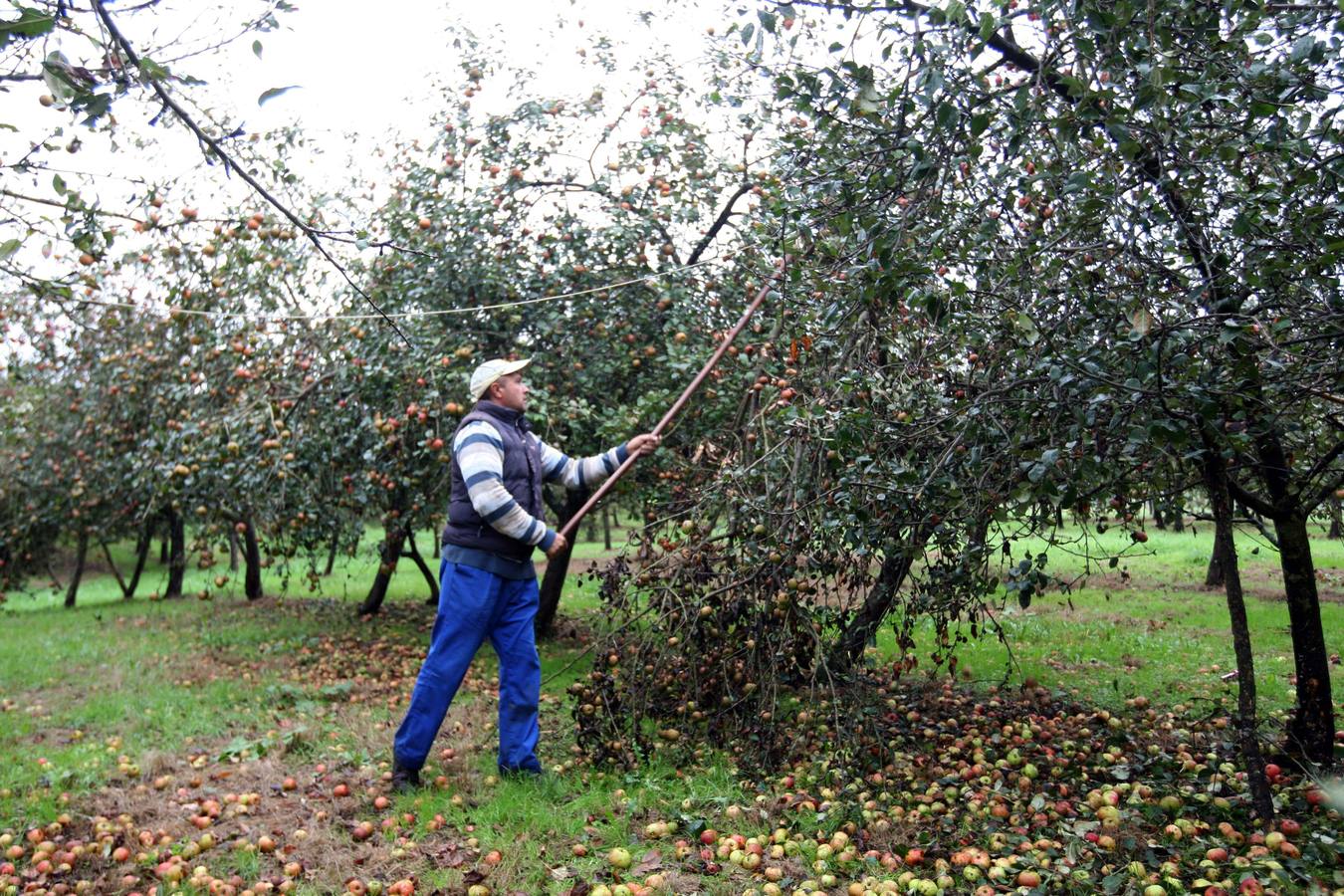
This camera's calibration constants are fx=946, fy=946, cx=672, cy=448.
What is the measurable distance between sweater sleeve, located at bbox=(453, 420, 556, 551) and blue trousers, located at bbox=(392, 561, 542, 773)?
0.26 m

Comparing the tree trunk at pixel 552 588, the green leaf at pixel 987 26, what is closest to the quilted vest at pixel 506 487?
the green leaf at pixel 987 26

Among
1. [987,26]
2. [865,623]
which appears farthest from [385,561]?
[987,26]

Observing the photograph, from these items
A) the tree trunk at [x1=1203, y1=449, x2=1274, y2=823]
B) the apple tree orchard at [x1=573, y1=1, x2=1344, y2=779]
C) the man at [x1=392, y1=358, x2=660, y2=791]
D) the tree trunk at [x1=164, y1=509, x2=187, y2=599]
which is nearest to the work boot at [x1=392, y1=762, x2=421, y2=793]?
the man at [x1=392, y1=358, x2=660, y2=791]

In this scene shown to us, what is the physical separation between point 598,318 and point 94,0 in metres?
4.48

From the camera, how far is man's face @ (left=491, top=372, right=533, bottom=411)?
458 centimetres

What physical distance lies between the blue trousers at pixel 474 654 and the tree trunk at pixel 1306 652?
3.22 metres

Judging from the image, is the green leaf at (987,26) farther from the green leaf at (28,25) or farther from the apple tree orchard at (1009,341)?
the green leaf at (28,25)

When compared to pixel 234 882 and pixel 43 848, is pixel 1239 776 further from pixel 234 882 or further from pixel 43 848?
pixel 43 848

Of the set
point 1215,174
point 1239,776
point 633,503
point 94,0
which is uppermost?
point 94,0

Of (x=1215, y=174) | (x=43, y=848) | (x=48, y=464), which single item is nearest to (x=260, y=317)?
(x=43, y=848)

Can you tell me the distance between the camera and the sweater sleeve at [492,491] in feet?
13.8

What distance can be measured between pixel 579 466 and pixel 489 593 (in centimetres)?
89

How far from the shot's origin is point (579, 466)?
4.87m

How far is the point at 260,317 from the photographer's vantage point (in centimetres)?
719
